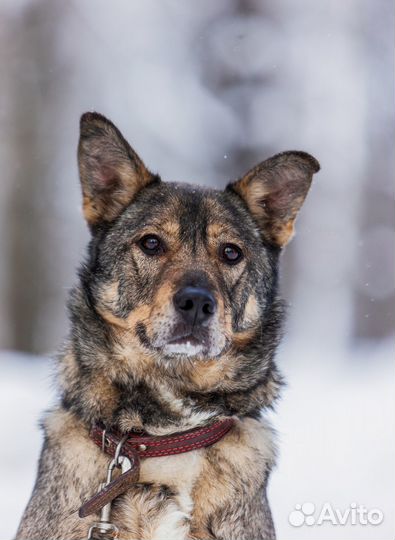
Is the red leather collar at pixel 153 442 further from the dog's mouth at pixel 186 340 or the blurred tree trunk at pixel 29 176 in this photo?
the blurred tree trunk at pixel 29 176

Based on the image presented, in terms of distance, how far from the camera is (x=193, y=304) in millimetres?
3268

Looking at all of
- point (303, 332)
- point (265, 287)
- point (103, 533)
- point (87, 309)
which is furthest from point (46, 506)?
point (303, 332)

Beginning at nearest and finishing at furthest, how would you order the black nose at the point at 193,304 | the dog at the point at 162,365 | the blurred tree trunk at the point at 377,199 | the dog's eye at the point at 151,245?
the dog at the point at 162,365 → the black nose at the point at 193,304 → the dog's eye at the point at 151,245 → the blurred tree trunk at the point at 377,199

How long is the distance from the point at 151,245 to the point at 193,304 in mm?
501

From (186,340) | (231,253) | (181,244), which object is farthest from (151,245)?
(186,340)

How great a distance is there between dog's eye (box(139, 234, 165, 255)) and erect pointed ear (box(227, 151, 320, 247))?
65 cm

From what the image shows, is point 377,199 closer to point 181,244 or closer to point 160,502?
point 181,244

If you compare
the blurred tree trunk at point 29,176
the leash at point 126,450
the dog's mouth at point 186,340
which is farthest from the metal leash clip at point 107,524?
the blurred tree trunk at point 29,176

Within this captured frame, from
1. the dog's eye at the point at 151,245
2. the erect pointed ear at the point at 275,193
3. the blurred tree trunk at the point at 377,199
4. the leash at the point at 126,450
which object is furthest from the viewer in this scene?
the blurred tree trunk at the point at 377,199

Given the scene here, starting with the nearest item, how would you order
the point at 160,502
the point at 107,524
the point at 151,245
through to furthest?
1. the point at 107,524
2. the point at 160,502
3. the point at 151,245

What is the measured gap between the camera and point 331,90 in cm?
1076

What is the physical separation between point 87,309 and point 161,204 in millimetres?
673

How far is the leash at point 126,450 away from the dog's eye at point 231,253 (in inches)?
31.6

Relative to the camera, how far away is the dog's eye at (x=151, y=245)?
361 centimetres
